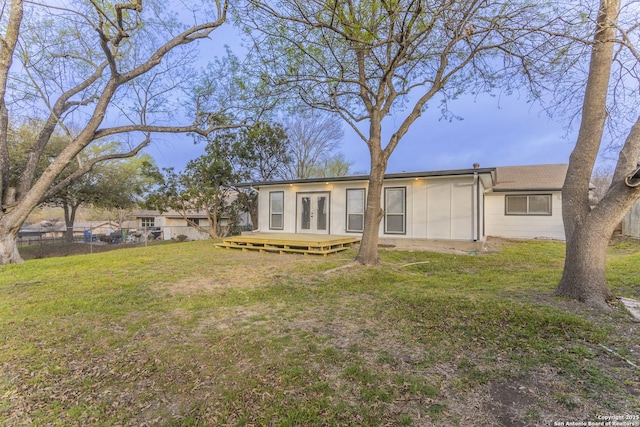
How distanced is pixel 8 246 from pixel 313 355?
31.9 feet

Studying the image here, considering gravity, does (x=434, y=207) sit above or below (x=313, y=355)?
above

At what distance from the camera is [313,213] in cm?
1178

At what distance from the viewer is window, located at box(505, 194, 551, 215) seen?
12445 millimetres

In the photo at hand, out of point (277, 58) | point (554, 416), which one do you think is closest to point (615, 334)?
point (554, 416)

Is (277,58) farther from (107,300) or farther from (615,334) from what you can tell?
(615,334)

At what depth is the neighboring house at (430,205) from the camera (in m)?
9.46

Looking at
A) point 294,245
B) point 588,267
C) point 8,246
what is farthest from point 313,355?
point 8,246

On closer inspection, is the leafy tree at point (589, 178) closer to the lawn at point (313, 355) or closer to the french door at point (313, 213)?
the lawn at point (313, 355)

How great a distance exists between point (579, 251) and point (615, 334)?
1.34 metres

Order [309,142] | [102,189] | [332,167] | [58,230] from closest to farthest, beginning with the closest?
[58,230], [102,189], [309,142], [332,167]

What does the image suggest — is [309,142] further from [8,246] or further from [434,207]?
[8,246]

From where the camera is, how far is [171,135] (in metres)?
10.8

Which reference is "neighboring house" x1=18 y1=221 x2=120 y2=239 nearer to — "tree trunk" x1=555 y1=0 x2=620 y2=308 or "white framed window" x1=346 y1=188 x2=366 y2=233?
"white framed window" x1=346 y1=188 x2=366 y2=233

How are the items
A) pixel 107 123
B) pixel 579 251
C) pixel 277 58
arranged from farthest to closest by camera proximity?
pixel 107 123, pixel 277 58, pixel 579 251
